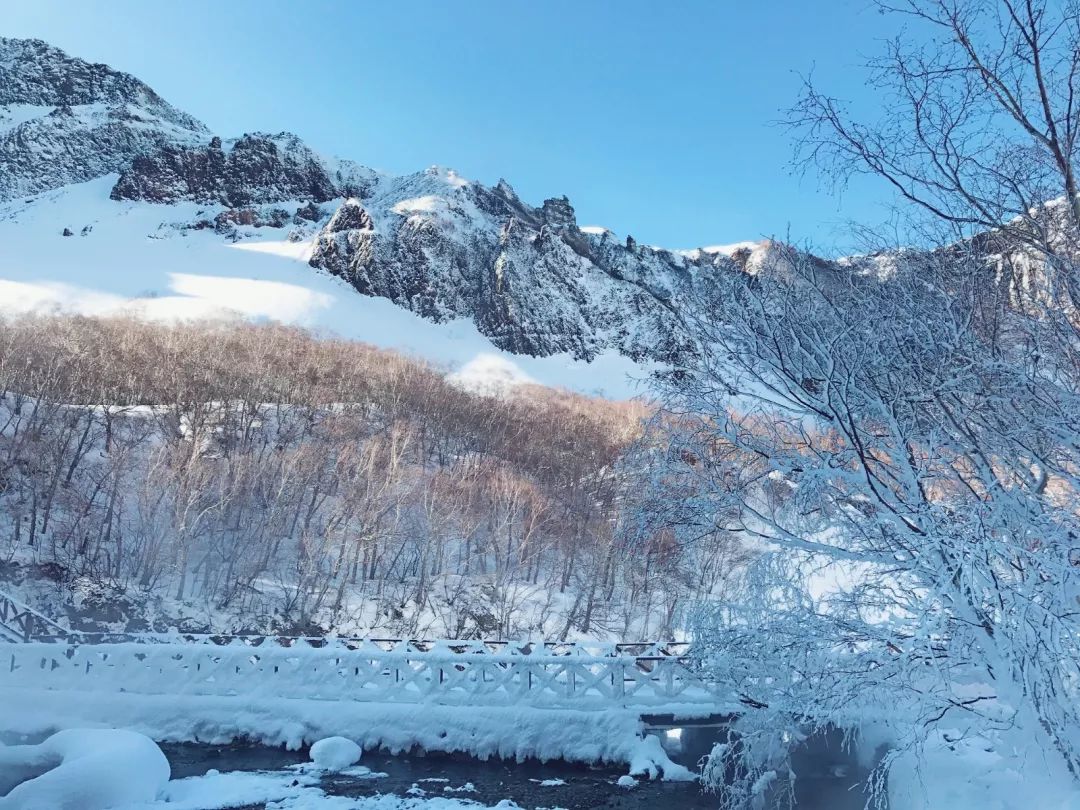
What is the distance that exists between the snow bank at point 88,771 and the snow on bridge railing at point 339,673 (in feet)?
13.0

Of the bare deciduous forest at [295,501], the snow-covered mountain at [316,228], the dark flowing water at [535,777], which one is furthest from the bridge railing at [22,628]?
the snow-covered mountain at [316,228]

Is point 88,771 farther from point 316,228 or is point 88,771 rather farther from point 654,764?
point 316,228

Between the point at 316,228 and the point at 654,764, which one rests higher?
the point at 316,228

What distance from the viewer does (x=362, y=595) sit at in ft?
88.0

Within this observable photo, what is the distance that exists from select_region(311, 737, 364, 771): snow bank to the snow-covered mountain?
47.9m

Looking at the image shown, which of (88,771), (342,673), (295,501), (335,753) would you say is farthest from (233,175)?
(88,771)

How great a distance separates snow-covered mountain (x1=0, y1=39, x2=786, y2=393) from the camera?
68125 millimetres

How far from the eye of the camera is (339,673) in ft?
47.3

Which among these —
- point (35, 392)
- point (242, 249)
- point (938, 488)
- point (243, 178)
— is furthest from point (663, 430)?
point (243, 178)

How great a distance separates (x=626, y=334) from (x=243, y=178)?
1939 inches

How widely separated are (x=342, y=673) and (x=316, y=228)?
71.2m

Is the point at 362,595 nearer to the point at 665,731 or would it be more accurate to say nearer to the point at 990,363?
the point at 665,731

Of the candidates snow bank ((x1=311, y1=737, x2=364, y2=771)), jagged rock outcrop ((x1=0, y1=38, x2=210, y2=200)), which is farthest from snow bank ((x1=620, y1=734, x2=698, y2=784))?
jagged rock outcrop ((x1=0, y1=38, x2=210, y2=200))

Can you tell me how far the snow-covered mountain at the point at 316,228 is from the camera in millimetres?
68125
